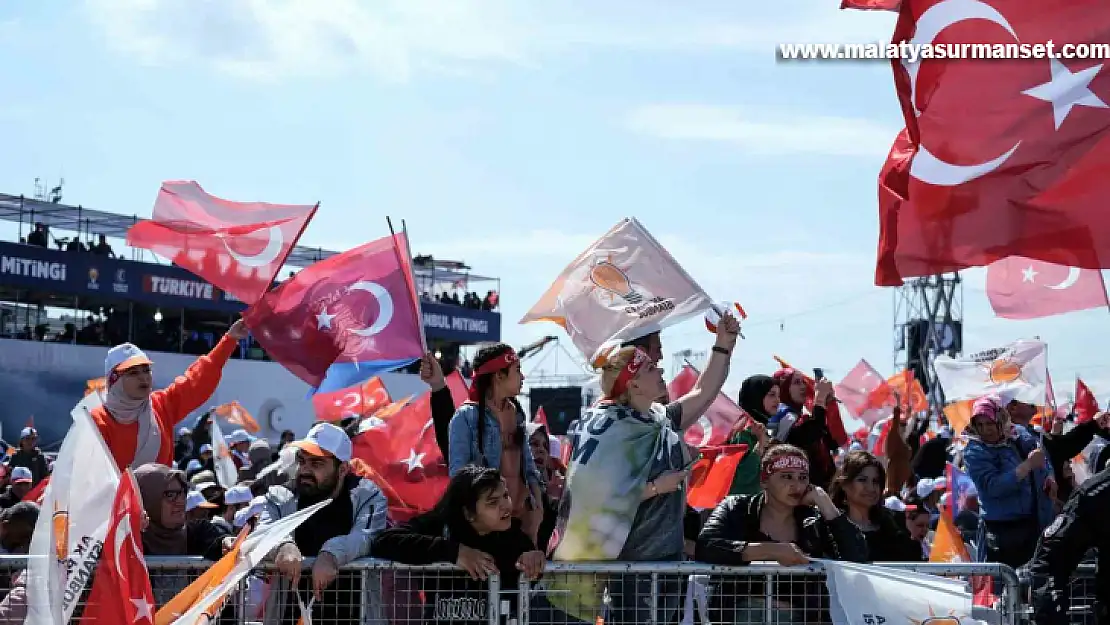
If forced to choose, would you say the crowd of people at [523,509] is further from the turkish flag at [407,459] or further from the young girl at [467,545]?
the turkish flag at [407,459]

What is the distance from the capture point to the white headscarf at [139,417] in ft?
23.8

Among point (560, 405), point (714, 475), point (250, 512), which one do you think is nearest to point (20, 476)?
point (250, 512)

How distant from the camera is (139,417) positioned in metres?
7.39

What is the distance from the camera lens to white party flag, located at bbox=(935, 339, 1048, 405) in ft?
46.4

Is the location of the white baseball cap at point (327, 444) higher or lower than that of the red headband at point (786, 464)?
higher

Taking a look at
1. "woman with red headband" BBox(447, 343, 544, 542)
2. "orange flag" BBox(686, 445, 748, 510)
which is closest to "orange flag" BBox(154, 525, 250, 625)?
"woman with red headband" BBox(447, 343, 544, 542)

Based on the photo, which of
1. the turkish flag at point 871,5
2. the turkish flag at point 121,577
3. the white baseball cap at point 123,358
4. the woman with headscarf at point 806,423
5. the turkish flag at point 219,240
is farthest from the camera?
the turkish flag at point 219,240

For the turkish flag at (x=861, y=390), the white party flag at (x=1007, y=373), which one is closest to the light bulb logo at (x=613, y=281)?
the white party flag at (x=1007, y=373)

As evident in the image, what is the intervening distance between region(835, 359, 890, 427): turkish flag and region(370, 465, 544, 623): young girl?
15441 mm

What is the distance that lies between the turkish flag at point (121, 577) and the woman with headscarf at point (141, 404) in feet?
6.25

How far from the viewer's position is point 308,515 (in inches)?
225

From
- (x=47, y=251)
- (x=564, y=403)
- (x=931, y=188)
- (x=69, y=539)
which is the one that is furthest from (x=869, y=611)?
(x=47, y=251)

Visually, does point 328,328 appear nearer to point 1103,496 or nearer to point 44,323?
point 1103,496

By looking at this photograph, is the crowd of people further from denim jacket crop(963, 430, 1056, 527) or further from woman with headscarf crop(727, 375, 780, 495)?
denim jacket crop(963, 430, 1056, 527)
